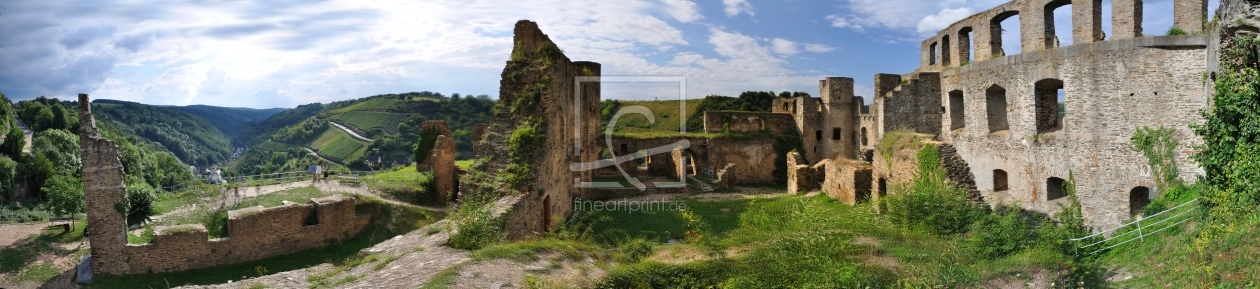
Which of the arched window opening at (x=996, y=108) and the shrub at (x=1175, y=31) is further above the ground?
the shrub at (x=1175, y=31)

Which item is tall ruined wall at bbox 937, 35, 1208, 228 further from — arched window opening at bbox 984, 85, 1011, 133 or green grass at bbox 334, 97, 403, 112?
green grass at bbox 334, 97, 403, 112

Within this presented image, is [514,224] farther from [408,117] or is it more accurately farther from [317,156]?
[408,117]

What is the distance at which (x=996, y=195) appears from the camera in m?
13.4

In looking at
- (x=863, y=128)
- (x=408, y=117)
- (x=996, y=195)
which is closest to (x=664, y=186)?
(x=863, y=128)

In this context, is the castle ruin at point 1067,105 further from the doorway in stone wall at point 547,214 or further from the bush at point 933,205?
the doorway in stone wall at point 547,214

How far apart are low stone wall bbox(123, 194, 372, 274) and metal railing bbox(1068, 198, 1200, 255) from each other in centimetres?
1762

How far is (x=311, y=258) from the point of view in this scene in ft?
57.4

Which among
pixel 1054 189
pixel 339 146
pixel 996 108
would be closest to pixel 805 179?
pixel 996 108

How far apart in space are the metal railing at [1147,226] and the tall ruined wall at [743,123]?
22.7 m

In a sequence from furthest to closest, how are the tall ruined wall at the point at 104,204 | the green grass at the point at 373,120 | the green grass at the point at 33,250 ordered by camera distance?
the green grass at the point at 373,120
the green grass at the point at 33,250
the tall ruined wall at the point at 104,204

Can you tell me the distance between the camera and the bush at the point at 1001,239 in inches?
388

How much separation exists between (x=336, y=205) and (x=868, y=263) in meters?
15.2

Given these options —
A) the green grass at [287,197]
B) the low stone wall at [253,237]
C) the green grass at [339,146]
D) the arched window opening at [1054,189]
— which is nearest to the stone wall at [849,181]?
the arched window opening at [1054,189]

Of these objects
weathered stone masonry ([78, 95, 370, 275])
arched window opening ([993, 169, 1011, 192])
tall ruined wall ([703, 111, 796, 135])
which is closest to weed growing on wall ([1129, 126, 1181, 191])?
arched window opening ([993, 169, 1011, 192])
